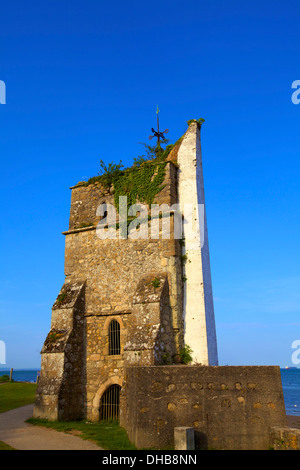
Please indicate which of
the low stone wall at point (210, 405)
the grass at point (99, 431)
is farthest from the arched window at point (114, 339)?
the low stone wall at point (210, 405)

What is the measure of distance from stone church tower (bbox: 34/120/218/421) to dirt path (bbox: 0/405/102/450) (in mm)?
1075

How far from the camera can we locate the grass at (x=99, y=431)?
8719 mm

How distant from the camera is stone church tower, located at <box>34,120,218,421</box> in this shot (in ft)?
39.5

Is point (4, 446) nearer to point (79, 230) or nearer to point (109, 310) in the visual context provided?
point (109, 310)

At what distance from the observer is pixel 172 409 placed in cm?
817

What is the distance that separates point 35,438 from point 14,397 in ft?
36.6

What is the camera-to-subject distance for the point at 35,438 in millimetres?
9688

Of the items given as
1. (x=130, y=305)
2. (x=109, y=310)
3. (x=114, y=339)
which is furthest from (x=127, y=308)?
(x=114, y=339)

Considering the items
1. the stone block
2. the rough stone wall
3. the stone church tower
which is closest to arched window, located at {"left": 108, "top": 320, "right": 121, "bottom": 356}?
the stone church tower

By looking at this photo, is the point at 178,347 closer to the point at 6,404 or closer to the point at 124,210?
the point at 124,210

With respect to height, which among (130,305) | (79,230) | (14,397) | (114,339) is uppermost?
(79,230)
